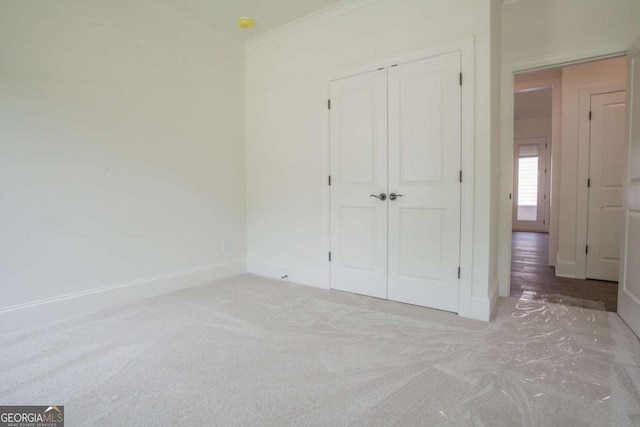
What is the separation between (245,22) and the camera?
323 centimetres

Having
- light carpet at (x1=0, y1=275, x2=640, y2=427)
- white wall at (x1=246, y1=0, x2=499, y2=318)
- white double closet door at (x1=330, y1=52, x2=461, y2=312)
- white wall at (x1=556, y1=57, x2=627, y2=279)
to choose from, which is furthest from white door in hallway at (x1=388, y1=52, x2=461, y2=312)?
white wall at (x1=556, y1=57, x2=627, y2=279)

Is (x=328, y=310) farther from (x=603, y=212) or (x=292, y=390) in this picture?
(x=603, y=212)

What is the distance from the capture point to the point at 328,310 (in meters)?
2.61

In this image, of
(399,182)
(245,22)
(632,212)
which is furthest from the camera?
(245,22)

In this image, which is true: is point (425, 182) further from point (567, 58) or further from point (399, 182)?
point (567, 58)

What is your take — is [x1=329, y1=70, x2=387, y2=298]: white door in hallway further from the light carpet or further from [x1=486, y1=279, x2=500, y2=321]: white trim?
[x1=486, y1=279, x2=500, y2=321]: white trim

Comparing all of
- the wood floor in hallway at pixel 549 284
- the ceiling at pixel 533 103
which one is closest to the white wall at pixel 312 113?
the wood floor in hallway at pixel 549 284

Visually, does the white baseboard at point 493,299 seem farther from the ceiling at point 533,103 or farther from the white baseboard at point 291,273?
the ceiling at point 533,103

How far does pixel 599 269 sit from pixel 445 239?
7.96ft

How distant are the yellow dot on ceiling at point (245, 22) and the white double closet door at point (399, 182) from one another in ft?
3.63

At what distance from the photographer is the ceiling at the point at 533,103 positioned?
6.27 metres

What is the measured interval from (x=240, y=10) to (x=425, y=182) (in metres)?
2.39

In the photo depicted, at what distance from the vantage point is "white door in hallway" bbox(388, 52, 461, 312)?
98.8 inches

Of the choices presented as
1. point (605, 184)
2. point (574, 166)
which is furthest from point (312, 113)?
point (605, 184)
